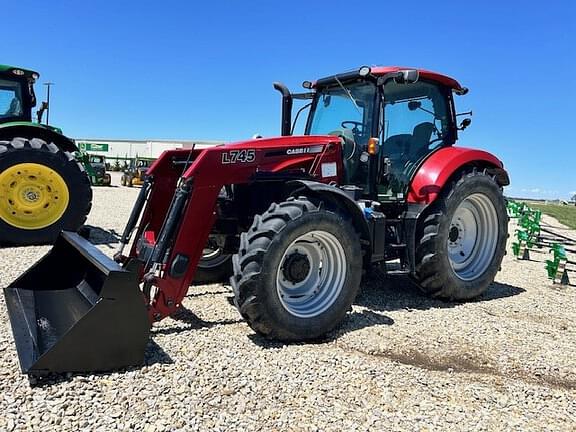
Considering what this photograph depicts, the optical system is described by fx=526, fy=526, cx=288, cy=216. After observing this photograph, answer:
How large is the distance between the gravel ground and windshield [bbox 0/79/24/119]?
4.94 meters

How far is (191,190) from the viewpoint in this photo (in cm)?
402

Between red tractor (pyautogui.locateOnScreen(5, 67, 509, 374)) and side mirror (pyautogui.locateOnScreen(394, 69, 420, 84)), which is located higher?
side mirror (pyautogui.locateOnScreen(394, 69, 420, 84))

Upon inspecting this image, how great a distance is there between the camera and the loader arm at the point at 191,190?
389 centimetres

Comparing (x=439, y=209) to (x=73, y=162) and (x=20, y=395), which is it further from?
(x=73, y=162)

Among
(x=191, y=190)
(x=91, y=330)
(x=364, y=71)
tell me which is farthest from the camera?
(x=364, y=71)

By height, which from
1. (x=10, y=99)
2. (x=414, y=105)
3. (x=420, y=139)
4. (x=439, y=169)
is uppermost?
(x=10, y=99)

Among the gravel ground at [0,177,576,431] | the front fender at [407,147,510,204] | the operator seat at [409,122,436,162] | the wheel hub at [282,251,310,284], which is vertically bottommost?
the gravel ground at [0,177,576,431]

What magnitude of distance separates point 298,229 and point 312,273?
0.59 m

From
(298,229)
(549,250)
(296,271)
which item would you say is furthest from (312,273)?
(549,250)

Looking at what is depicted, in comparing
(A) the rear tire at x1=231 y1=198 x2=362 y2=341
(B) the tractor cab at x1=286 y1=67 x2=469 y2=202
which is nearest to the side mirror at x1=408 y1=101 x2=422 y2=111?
(B) the tractor cab at x1=286 y1=67 x2=469 y2=202

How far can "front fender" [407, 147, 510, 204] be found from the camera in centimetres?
538

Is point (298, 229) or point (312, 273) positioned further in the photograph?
point (312, 273)

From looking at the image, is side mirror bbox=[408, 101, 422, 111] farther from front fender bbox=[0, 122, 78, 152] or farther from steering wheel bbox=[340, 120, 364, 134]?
front fender bbox=[0, 122, 78, 152]

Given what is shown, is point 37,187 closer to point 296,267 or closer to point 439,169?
point 296,267
